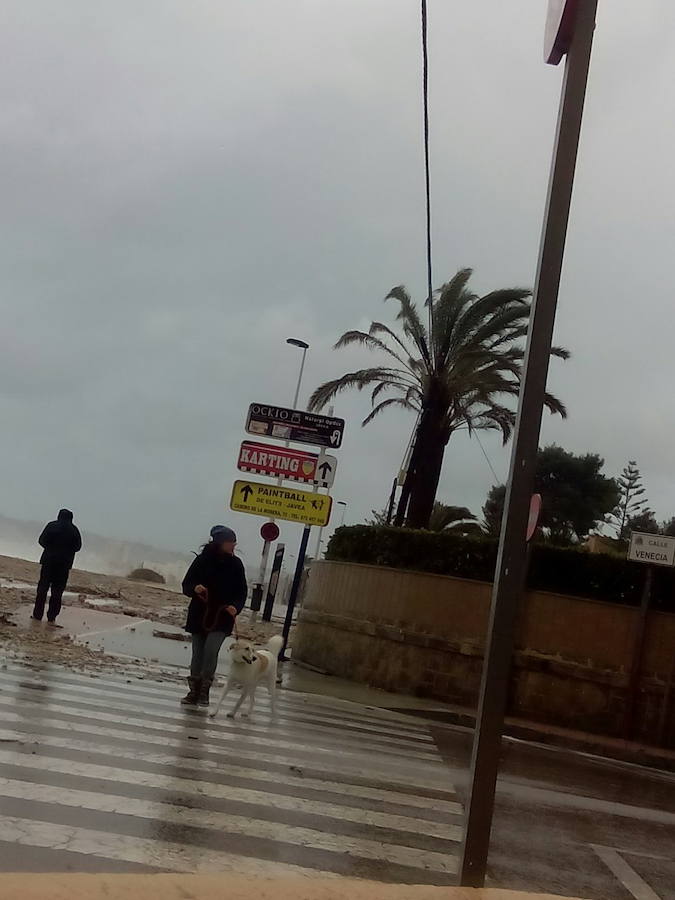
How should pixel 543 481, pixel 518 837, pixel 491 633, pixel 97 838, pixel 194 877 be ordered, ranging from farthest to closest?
pixel 543 481 → pixel 518 837 → pixel 97 838 → pixel 491 633 → pixel 194 877

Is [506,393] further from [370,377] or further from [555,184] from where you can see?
[555,184]

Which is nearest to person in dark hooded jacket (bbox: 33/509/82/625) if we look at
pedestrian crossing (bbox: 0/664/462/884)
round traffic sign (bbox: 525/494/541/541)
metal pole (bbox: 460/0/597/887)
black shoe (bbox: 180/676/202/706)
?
pedestrian crossing (bbox: 0/664/462/884)

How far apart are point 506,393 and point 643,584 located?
7917 millimetres

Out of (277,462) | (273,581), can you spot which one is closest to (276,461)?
(277,462)

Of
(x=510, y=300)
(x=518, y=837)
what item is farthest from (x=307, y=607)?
(x=518, y=837)

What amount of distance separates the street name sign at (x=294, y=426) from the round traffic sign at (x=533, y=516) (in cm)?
1379

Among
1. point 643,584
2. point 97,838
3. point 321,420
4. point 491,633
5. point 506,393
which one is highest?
point 506,393

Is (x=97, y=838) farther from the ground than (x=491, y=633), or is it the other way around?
(x=491, y=633)

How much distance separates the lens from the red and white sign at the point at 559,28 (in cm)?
402

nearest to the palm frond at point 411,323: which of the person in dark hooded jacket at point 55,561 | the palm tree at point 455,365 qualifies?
the palm tree at point 455,365

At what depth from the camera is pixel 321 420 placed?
18375 millimetres

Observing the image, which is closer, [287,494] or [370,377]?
[287,494]

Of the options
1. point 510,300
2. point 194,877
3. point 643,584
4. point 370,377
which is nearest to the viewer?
point 194,877

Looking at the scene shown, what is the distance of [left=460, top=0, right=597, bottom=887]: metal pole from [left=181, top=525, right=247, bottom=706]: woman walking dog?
21.6 ft
